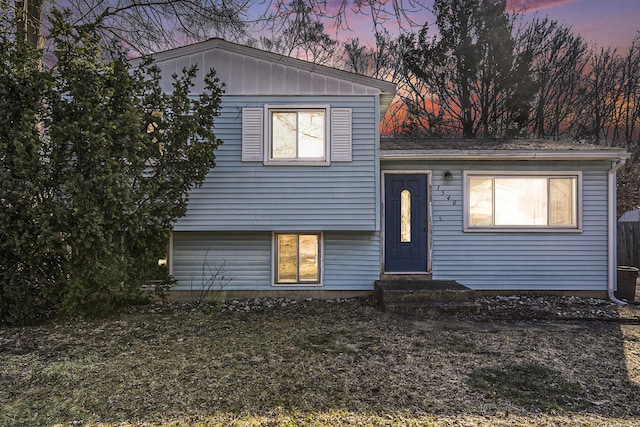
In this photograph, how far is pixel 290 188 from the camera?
6.76m

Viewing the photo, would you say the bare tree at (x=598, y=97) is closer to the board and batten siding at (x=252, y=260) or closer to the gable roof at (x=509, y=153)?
the gable roof at (x=509, y=153)

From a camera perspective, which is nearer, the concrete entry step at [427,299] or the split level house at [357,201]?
the concrete entry step at [427,299]

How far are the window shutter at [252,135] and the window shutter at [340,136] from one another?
4.10 ft

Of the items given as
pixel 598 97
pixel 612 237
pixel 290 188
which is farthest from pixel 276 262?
pixel 598 97

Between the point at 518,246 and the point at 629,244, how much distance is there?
6294 mm

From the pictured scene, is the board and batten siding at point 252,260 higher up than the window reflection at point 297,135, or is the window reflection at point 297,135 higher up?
the window reflection at point 297,135

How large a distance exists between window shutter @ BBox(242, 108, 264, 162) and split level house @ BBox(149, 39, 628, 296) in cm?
2

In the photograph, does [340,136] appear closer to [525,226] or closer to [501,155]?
[501,155]

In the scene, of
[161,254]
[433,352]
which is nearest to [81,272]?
[161,254]

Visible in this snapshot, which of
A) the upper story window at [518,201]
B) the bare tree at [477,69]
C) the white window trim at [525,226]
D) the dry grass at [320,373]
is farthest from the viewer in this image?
the bare tree at [477,69]

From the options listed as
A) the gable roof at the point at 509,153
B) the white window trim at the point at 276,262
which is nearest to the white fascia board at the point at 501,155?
the gable roof at the point at 509,153

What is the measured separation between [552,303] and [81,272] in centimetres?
746

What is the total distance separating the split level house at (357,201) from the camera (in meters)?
6.75

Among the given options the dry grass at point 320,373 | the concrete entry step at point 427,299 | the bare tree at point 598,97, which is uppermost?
the bare tree at point 598,97
